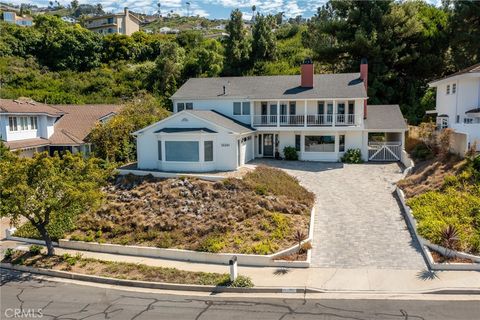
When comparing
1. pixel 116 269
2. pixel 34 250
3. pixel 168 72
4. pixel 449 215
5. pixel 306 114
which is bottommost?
pixel 116 269

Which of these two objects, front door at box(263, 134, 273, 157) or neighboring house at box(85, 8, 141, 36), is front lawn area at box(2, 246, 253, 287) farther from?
neighboring house at box(85, 8, 141, 36)

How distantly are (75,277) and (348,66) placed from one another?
118 ft

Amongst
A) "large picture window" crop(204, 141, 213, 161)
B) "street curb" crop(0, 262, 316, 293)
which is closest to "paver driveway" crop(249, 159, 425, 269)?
"street curb" crop(0, 262, 316, 293)

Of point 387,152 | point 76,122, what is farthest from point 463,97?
point 76,122

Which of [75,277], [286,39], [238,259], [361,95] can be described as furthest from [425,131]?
[286,39]

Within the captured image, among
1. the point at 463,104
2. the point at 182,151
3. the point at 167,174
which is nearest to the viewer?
the point at 167,174

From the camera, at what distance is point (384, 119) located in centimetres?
3177

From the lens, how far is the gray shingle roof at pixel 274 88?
102ft

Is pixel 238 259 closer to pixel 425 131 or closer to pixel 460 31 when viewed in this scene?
pixel 425 131

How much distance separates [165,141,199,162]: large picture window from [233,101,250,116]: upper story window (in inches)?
303

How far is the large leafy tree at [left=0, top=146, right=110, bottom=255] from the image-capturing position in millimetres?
16509

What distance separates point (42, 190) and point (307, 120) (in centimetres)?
1965

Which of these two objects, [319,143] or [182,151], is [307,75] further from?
[182,151]

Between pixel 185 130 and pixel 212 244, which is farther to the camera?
pixel 185 130
